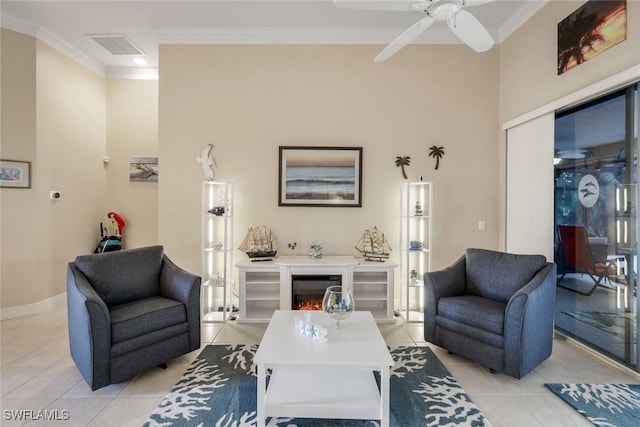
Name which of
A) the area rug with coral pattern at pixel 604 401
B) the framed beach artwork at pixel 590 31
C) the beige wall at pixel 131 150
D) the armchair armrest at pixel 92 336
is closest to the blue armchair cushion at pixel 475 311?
the area rug with coral pattern at pixel 604 401

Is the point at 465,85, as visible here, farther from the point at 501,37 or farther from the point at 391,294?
the point at 391,294

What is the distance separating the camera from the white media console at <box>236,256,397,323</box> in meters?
3.47

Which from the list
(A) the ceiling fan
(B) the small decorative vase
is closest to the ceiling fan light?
(A) the ceiling fan

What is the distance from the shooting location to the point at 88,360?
2088mm

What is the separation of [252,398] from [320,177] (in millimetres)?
2615

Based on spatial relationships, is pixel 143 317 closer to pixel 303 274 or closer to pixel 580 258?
pixel 303 274

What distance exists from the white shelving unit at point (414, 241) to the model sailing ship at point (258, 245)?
166 centimetres

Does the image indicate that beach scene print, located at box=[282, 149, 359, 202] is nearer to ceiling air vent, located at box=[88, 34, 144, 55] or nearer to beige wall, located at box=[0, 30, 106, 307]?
ceiling air vent, located at box=[88, 34, 144, 55]

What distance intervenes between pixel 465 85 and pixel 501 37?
0.74 m

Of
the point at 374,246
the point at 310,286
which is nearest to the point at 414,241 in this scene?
the point at 374,246

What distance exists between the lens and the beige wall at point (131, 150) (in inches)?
188

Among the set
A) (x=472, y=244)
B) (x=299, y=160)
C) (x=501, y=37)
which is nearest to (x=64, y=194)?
(x=299, y=160)

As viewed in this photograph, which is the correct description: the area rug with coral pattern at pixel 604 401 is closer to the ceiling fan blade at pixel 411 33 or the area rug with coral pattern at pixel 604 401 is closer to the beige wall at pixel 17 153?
the ceiling fan blade at pixel 411 33

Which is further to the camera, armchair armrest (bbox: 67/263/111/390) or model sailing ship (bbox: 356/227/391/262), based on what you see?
model sailing ship (bbox: 356/227/391/262)
